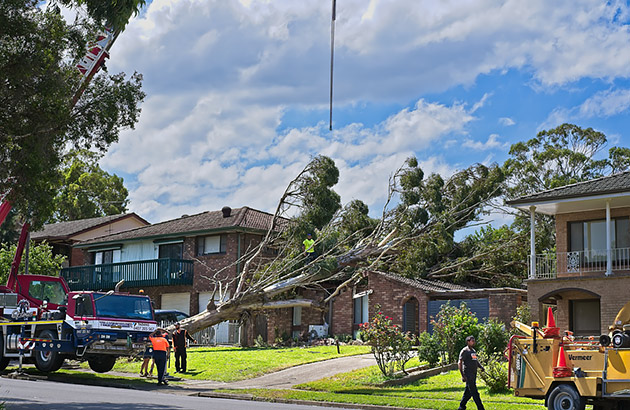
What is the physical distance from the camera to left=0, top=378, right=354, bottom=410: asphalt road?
15.5 metres

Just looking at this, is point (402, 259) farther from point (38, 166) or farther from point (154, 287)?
point (38, 166)

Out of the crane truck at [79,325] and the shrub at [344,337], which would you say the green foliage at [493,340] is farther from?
the shrub at [344,337]

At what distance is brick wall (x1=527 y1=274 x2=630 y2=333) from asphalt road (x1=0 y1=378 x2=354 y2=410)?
12769 mm

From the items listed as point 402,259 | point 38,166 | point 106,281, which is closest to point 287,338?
point 402,259

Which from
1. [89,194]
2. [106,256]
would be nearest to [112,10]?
[106,256]

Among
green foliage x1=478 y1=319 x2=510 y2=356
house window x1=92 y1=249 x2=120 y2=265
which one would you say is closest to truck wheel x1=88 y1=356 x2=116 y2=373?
green foliage x1=478 y1=319 x2=510 y2=356

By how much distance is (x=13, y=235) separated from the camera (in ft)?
147

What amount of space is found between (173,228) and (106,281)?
174 inches

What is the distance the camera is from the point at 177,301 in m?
A: 40.3

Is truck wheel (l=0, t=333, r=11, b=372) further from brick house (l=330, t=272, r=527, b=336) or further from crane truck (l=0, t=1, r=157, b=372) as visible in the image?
brick house (l=330, t=272, r=527, b=336)

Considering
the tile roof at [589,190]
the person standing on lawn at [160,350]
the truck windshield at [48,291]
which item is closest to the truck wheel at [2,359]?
the truck windshield at [48,291]

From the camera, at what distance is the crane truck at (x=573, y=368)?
1434cm

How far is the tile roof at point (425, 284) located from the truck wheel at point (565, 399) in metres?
15.2

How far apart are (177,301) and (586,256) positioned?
19.6 metres
